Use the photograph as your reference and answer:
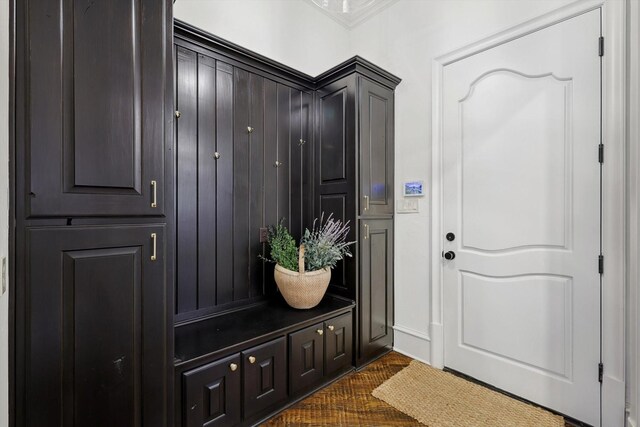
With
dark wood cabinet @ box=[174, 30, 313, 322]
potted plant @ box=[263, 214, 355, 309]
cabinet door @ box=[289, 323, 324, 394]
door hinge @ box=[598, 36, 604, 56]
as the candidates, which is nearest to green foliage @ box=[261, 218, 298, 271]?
potted plant @ box=[263, 214, 355, 309]

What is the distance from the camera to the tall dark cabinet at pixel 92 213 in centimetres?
100

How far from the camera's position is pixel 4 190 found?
915mm

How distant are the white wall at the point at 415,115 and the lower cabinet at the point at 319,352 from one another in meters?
0.59

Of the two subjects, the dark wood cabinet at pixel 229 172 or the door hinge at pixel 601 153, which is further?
the dark wood cabinet at pixel 229 172

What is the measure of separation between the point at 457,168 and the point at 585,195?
72 centimetres

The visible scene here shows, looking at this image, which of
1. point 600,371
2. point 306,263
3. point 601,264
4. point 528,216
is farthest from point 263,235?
point 600,371

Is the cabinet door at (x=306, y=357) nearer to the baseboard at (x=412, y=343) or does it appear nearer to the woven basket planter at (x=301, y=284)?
the woven basket planter at (x=301, y=284)

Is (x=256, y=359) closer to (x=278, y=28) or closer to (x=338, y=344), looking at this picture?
(x=338, y=344)

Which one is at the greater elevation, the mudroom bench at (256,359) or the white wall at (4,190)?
the white wall at (4,190)

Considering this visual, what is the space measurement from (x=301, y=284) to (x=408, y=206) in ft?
3.52

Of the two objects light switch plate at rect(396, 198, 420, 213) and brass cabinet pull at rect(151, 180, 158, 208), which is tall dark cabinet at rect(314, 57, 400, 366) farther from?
brass cabinet pull at rect(151, 180, 158, 208)

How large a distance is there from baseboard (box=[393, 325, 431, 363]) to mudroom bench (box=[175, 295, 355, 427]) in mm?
530

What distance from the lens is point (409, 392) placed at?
75.3 inches

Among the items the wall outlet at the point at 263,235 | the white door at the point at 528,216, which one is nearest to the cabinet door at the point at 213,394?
the wall outlet at the point at 263,235
